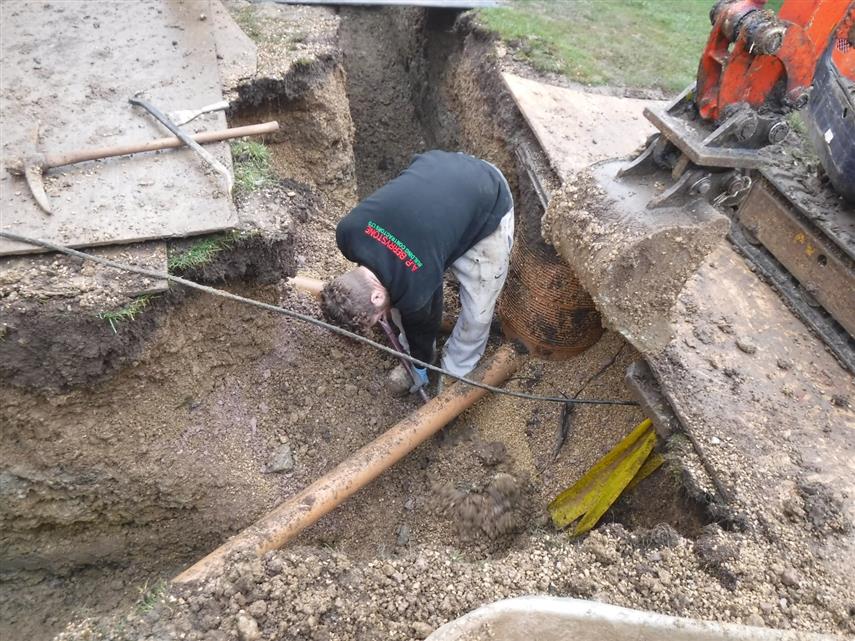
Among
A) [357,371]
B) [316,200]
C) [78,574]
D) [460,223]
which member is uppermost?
[460,223]

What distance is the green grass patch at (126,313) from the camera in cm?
283

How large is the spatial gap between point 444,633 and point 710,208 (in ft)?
6.60

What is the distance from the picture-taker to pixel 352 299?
112 inches

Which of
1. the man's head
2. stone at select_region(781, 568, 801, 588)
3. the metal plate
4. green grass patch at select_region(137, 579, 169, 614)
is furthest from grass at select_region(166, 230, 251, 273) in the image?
stone at select_region(781, 568, 801, 588)

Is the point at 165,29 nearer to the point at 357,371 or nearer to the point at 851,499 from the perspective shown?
the point at 357,371

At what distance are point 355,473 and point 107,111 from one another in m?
2.78

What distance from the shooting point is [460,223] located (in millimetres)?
3135

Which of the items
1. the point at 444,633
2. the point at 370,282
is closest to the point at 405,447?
the point at 370,282

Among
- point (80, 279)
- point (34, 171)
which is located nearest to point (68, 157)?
point (34, 171)

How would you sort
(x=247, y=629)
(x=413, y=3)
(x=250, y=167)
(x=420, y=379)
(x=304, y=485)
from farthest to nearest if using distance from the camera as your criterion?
(x=413, y=3) < (x=420, y=379) < (x=250, y=167) < (x=304, y=485) < (x=247, y=629)

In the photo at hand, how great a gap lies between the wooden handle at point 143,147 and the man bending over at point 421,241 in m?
1.14

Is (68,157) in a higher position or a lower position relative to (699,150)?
lower

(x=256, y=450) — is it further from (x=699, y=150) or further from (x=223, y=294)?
(x=699, y=150)

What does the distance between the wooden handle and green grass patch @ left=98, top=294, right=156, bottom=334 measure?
104 cm
